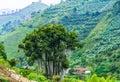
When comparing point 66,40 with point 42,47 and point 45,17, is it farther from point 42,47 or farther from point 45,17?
point 45,17

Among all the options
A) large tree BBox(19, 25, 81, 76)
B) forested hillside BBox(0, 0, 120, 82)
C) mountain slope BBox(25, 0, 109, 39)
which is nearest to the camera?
large tree BBox(19, 25, 81, 76)

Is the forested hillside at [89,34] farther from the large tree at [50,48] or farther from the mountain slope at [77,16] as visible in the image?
the large tree at [50,48]

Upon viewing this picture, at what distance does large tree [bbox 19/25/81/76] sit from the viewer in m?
28.4

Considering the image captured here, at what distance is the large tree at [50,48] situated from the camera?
28.4m

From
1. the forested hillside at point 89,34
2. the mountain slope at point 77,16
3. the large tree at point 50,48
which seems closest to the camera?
the large tree at point 50,48

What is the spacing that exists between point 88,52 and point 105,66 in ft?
55.0

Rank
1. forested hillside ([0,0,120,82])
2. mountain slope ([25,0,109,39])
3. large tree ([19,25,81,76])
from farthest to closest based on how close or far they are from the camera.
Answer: mountain slope ([25,0,109,39]) → forested hillside ([0,0,120,82]) → large tree ([19,25,81,76])

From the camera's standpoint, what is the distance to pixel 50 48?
28.3 meters

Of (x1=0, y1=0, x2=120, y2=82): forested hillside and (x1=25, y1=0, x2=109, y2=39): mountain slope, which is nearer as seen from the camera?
(x1=0, y1=0, x2=120, y2=82): forested hillside

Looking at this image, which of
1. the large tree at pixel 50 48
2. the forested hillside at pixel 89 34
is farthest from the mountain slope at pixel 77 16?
the large tree at pixel 50 48

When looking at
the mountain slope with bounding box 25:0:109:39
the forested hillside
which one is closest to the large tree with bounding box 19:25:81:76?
the forested hillside

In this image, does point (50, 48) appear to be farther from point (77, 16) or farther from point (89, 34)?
point (77, 16)

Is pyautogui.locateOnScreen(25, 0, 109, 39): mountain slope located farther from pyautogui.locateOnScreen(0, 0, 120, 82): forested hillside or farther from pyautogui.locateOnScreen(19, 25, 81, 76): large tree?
pyautogui.locateOnScreen(19, 25, 81, 76): large tree

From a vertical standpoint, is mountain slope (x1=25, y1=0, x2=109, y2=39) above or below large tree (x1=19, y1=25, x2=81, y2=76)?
below
